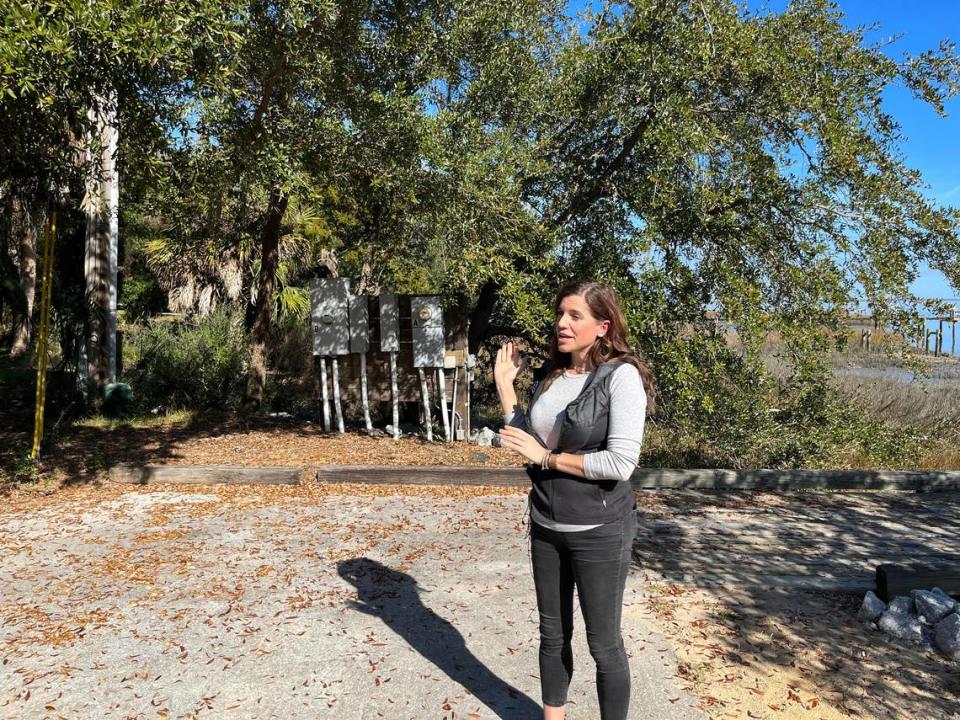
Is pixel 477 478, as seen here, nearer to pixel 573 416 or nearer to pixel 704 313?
pixel 704 313

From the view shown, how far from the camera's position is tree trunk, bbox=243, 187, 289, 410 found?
32.6 ft

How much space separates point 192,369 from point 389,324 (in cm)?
436

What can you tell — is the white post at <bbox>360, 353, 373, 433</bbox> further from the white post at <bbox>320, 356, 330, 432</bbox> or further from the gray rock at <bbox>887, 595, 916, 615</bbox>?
the gray rock at <bbox>887, 595, 916, 615</bbox>

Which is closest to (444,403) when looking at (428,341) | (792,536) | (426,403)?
(426,403)

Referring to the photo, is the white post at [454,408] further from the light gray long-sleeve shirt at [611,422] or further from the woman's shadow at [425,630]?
the light gray long-sleeve shirt at [611,422]

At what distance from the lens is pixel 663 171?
7730mm

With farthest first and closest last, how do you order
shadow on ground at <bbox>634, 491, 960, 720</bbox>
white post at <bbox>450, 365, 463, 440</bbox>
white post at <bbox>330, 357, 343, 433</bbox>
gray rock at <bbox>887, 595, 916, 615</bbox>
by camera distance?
white post at <bbox>330, 357, 343, 433</bbox>
white post at <bbox>450, 365, 463, 440</bbox>
gray rock at <bbox>887, 595, 916, 615</bbox>
shadow on ground at <bbox>634, 491, 960, 720</bbox>

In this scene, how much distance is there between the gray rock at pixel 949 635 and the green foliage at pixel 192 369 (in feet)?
31.6

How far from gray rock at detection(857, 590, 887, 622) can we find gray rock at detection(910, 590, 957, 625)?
17 centimetres

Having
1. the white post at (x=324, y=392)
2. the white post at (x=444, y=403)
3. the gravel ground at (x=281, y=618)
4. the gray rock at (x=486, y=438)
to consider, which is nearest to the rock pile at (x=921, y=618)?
the gravel ground at (x=281, y=618)

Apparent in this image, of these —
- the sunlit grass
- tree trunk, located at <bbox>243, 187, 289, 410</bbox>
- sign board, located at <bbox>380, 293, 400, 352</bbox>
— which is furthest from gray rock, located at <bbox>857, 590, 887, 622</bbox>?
the sunlit grass

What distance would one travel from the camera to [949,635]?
361cm

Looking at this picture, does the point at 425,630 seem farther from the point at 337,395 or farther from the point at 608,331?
the point at 337,395

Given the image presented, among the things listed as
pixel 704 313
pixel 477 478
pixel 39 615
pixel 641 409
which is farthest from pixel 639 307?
pixel 39 615
